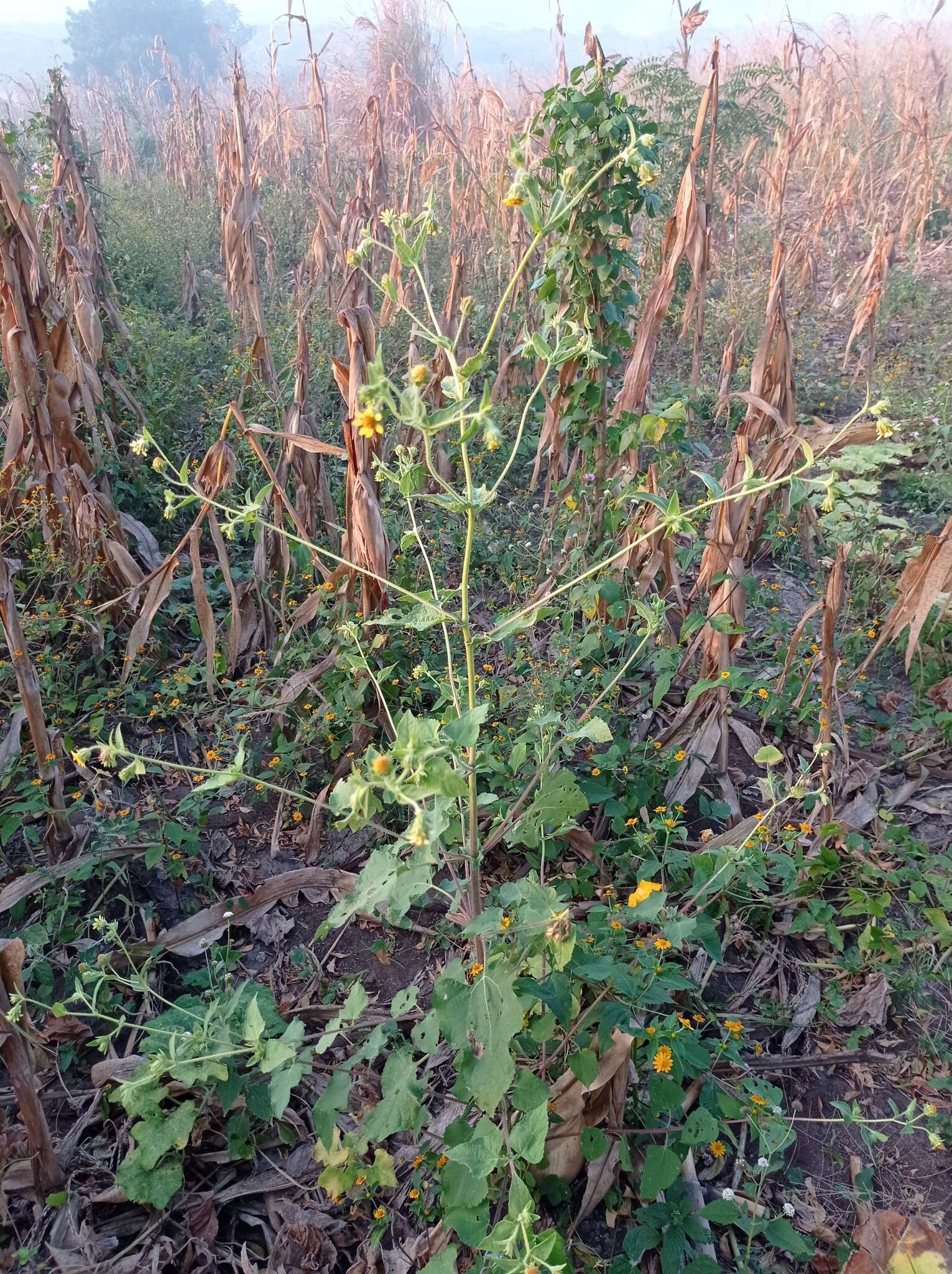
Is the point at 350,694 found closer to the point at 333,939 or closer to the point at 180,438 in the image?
the point at 333,939

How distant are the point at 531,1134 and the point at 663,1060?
35 centimetres

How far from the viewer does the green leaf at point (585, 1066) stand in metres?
1.29

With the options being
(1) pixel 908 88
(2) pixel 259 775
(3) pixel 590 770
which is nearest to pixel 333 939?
(2) pixel 259 775

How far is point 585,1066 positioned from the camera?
129 cm

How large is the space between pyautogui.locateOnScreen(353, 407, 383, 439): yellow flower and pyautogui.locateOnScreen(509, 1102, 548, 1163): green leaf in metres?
0.92

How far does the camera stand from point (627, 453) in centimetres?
261

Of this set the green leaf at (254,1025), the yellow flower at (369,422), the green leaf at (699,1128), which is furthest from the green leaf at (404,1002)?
the yellow flower at (369,422)

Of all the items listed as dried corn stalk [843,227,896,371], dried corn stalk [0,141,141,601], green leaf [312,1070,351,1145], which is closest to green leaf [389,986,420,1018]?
green leaf [312,1070,351,1145]

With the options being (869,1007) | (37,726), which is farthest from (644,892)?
(37,726)

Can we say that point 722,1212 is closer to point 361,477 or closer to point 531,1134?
point 531,1134

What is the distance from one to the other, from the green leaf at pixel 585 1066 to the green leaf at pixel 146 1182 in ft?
2.32

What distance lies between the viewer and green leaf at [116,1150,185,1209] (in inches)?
53.1

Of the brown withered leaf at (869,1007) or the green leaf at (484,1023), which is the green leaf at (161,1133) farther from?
the brown withered leaf at (869,1007)

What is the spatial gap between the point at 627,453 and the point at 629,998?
1749 millimetres
